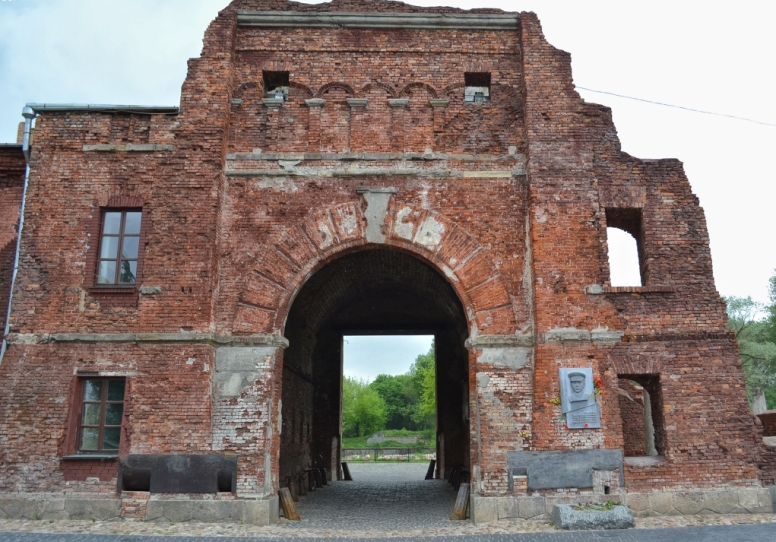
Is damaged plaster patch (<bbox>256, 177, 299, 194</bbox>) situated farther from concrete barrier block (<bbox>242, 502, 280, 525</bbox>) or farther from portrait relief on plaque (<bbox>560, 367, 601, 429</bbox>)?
portrait relief on plaque (<bbox>560, 367, 601, 429</bbox>)

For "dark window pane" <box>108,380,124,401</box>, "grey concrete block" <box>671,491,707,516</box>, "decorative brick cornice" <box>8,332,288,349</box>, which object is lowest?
"grey concrete block" <box>671,491,707,516</box>

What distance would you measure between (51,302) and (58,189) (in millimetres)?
2158

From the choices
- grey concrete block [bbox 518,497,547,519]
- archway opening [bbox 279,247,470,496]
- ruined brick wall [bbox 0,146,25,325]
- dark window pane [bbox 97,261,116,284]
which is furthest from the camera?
archway opening [bbox 279,247,470,496]

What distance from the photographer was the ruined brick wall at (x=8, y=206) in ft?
38.9

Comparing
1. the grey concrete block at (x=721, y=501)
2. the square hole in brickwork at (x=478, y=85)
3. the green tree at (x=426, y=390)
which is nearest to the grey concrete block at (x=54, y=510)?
the square hole in brickwork at (x=478, y=85)

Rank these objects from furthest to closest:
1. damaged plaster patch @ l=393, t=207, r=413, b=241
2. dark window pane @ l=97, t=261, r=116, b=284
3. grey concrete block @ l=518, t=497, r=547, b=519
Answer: damaged plaster patch @ l=393, t=207, r=413, b=241, dark window pane @ l=97, t=261, r=116, b=284, grey concrete block @ l=518, t=497, r=547, b=519

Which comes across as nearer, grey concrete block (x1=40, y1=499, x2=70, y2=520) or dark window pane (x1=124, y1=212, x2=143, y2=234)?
grey concrete block (x1=40, y1=499, x2=70, y2=520)

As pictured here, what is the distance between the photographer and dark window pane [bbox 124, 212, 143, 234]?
1169 centimetres

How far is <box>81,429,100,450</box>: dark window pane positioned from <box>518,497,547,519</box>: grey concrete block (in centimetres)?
729

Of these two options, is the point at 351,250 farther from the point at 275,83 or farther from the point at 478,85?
the point at 478,85

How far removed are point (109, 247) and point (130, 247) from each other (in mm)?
407

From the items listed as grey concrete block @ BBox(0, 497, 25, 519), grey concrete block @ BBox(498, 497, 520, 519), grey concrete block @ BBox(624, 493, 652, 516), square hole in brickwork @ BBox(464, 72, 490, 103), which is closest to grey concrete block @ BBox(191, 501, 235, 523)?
grey concrete block @ BBox(0, 497, 25, 519)

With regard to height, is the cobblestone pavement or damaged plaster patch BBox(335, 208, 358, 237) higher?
damaged plaster patch BBox(335, 208, 358, 237)

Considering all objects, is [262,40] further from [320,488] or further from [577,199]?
[320,488]
